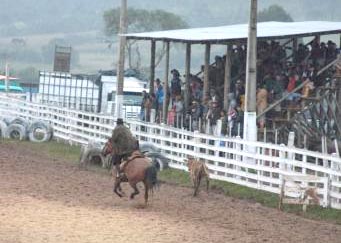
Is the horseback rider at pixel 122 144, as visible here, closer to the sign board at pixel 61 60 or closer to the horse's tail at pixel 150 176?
the horse's tail at pixel 150 176

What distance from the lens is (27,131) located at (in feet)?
103

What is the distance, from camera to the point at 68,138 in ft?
103

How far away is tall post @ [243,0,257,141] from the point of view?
22375 mm

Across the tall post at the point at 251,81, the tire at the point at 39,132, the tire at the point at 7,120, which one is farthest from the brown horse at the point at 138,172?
the tire at the point at 7,120

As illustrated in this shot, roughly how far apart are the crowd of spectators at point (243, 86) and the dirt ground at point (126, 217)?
5220 millimetres

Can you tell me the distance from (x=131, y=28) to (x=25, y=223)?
8336 cm

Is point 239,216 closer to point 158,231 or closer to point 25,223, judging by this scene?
point 158,231

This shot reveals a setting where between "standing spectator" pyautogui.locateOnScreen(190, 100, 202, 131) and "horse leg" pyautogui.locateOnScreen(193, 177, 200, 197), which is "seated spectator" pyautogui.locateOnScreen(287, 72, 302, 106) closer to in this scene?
"standing spectator" pyautogui.locateOnScreen(190, 100, 202, 131)

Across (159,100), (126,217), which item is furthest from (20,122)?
(126,217)

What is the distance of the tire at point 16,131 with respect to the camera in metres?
31.4

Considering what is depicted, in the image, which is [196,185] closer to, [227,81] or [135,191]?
[135,191]

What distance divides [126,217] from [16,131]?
16969 millimetres

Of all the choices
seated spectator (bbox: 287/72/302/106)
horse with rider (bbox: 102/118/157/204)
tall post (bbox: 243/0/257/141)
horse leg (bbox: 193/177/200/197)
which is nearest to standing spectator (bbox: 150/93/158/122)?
seated spectator (bbox: 287/72/302/106)

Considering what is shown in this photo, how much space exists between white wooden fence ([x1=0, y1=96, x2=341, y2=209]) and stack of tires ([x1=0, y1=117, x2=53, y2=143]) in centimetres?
114
